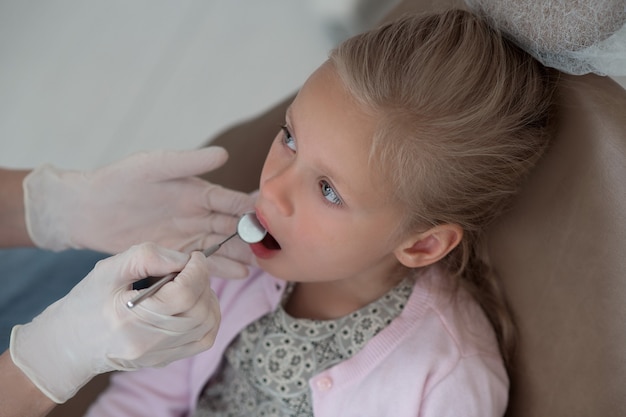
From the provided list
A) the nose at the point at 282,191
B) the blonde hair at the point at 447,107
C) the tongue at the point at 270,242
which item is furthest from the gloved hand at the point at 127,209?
the blonde hair at the point at 447,107

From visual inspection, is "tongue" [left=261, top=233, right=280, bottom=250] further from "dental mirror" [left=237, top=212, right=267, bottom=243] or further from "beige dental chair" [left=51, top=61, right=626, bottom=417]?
"beige dental chair" [left=51, top=61, right=626, bottom=417]

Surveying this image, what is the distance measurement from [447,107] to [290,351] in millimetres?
457

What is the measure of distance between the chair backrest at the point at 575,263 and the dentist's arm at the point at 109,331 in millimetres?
436

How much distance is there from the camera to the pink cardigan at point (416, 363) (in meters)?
0.99

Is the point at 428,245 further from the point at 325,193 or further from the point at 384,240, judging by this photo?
the point at 325,193

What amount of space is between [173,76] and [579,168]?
138 centimetres

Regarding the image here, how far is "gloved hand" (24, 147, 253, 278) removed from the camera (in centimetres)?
113

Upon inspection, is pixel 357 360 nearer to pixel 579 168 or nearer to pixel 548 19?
pixel 579 168

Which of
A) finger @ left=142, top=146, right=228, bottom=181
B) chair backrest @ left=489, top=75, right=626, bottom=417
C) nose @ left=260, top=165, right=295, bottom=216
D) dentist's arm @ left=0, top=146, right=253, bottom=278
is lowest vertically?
dentist's arm @ left=0, top=146, right=253, bottom=278

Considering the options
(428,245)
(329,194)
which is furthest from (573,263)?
(329,194)

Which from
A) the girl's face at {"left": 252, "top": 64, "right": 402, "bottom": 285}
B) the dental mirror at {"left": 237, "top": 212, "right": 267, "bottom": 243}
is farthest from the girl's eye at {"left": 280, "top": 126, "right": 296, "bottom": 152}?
the dental mirror at {"left": 237, "top": 212, "right": 267, "bottom": 243}

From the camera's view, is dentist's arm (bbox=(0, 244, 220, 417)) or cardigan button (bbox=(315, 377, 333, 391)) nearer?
dentist's arm (bbox=(0, 244, 220, 417))

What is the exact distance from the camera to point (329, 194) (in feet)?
3.05

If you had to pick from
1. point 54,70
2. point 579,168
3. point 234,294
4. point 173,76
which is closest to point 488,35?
point 579,168
